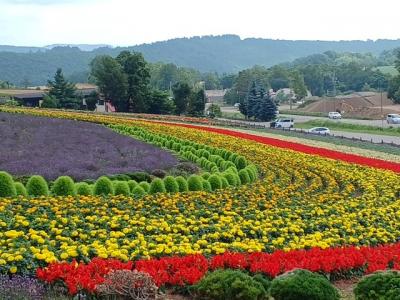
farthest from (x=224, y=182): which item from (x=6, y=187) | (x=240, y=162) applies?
(x=6, y=187)

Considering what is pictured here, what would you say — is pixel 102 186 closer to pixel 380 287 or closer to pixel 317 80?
pixel 380 287

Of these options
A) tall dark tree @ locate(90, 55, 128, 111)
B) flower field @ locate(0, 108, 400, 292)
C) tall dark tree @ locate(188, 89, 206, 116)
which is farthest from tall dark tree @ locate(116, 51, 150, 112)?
flower field @ locate(0, 108, 400, 292)

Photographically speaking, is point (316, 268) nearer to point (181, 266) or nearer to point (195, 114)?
point (181, 266)

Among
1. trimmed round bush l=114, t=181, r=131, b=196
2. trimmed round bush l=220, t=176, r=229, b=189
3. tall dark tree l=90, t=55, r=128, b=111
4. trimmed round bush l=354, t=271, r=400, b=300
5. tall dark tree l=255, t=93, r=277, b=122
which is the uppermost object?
tall dark tree l=90, t=55, r=128, b=111

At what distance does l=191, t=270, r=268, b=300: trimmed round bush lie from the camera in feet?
23.8

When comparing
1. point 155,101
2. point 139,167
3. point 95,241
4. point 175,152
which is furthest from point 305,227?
point 155,101

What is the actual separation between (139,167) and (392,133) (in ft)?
111

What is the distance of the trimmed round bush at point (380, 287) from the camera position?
272 inches

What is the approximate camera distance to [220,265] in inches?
346

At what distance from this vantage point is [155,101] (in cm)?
6488

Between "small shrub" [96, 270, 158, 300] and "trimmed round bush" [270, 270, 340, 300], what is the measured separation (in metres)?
1.42

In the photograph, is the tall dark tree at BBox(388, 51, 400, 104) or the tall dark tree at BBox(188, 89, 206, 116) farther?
the tall dark tree at BBox(388, 51, 400, 104)

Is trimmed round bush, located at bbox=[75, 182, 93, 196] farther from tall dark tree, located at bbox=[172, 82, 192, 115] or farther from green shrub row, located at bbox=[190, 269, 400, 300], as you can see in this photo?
tall dark tree, located at bbox=[172, 82, 192, 115]

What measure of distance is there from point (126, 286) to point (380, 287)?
2809mm
